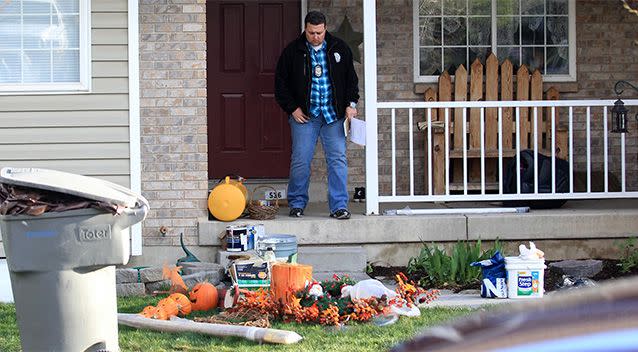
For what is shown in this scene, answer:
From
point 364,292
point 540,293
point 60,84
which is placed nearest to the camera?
point 364,292

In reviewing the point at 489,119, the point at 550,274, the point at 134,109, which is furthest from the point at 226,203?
the point at 489,119

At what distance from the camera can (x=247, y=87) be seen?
437 inches

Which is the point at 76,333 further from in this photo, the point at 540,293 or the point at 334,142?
the point at 334,142

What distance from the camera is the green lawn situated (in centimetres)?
603

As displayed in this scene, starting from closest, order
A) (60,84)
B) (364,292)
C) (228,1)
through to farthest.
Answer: (364,292)
(60,84)
(228,1)

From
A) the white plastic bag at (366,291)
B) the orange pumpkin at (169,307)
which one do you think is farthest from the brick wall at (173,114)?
the white plastic bag at (366,291)

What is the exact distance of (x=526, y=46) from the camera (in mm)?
11203

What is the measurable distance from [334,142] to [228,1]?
2.69 meters

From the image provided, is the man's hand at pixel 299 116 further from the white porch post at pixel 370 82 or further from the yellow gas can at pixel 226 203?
the yellow gas can at pixel 226 203

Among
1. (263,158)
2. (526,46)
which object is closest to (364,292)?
(263,158)

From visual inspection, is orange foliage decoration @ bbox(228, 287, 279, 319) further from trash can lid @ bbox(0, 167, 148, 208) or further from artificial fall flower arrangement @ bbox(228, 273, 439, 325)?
trash can lid @ bbox(0, 167, 148, 208)

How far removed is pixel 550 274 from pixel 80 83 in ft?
13.5

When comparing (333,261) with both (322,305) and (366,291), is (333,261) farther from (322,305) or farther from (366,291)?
(322,305)

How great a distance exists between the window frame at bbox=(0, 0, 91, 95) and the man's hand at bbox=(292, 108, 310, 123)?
171 centimetres
